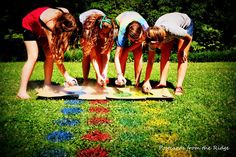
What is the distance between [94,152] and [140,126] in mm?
1057

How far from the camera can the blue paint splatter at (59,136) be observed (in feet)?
12.6

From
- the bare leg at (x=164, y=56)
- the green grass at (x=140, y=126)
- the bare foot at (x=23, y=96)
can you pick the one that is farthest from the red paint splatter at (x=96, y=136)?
the bare leg at (x=164, y=56)

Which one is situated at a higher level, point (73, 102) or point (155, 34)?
point (155, 34)

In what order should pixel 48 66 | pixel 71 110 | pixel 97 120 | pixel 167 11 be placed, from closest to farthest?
pixel 97 120, pixel 71 110, pixel 48 66, pixel 167 11

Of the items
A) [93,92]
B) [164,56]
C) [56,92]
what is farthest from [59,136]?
[164,56]

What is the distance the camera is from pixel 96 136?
13.0ft

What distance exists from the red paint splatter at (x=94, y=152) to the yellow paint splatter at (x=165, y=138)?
72 centimetres

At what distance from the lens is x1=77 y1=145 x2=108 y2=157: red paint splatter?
3.44 metres

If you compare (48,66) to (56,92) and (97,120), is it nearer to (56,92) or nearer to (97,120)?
(56,92)

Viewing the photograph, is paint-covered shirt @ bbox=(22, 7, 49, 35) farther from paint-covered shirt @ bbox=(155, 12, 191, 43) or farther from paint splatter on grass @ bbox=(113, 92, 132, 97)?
paint-covered shirt @ bbox=(155, 12, 191, 43)

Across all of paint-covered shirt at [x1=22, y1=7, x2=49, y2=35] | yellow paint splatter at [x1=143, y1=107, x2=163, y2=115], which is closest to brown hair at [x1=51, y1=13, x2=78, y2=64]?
paint-covered shirt at [x1=22, y1=7, x2=49, y2=35]

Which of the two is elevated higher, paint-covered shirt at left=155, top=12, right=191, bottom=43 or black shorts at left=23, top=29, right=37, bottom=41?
paint-covered shirt at left=155, top=12, right=191, bottom=43

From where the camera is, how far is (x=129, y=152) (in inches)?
138

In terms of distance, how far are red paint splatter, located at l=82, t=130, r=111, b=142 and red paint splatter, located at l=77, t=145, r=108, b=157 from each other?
26 cm
